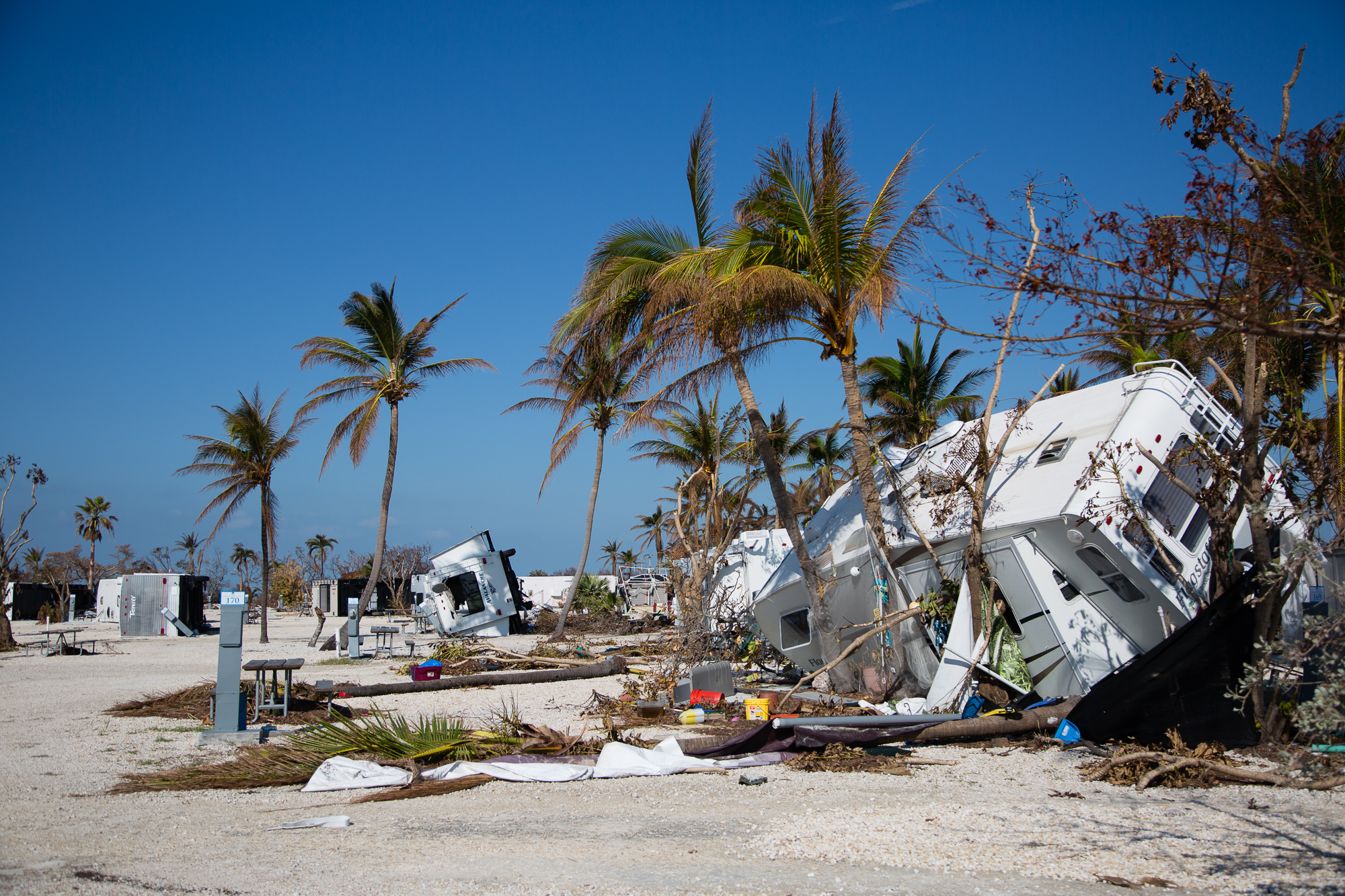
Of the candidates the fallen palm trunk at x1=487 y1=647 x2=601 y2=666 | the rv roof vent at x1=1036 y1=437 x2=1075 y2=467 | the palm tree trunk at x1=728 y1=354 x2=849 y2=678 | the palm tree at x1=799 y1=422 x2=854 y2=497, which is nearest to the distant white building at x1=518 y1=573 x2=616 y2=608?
the palm tree at x1=799 y1=422 x2=854 y2=497

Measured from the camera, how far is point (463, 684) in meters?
14.2

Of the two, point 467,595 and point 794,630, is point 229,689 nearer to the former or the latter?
point 794,630

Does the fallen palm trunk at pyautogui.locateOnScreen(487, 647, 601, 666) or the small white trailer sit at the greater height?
the small white trailer

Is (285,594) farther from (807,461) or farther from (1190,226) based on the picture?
(1190,226)

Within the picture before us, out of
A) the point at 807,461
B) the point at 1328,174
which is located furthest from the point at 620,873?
the point at 807,461

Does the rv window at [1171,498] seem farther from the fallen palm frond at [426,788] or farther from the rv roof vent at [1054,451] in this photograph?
the fallen palm frond at [426,788]

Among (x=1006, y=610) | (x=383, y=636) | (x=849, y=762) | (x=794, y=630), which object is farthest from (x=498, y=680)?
(x=383, y=636)

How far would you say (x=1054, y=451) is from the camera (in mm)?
10352

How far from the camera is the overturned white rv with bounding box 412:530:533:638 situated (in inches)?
1028

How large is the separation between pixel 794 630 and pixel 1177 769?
665cm

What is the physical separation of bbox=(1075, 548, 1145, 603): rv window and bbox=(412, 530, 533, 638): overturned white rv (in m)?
20.3

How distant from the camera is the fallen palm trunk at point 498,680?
13.3 metres

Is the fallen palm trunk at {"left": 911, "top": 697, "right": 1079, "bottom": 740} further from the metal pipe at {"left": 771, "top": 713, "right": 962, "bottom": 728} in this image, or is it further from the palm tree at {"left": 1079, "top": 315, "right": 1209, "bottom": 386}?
the palm tree at {"left": 1079, "top": 315, "right": 1209, "bottom": 386}

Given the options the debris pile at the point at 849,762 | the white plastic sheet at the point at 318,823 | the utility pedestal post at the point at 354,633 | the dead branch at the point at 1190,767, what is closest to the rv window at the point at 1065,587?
the dead branch at the point at 1190,767
